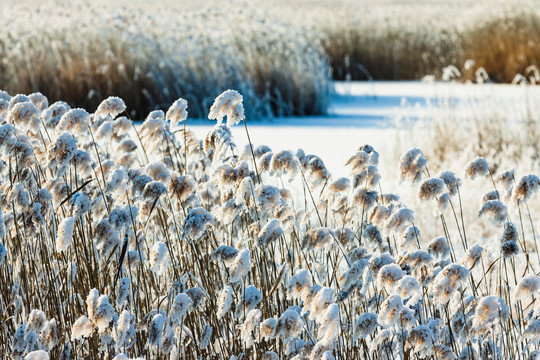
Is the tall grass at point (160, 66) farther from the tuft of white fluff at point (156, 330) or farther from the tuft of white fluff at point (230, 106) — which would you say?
the tuft of white fluff at point (156, 330)

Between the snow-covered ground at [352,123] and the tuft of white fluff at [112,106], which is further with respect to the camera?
the snow-covered ground at [352,123]

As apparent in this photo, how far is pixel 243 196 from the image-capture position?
1.80m

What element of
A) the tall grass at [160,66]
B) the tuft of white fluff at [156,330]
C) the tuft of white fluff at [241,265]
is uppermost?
the tuft of white fluff at [241,265]

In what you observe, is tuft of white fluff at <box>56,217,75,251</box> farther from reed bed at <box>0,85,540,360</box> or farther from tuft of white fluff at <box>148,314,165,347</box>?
tuft of white fluff at <box>148,314,165,347</box>

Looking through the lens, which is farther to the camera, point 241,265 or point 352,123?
point 352,123

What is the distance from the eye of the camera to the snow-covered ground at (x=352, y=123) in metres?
6.29

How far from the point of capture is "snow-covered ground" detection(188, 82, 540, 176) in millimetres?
6289

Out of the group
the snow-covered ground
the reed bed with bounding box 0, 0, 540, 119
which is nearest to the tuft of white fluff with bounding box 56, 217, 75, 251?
the snow-covered ground

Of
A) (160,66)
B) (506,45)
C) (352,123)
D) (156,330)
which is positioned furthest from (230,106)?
(506,45)

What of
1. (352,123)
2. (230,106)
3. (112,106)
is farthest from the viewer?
(352,123)

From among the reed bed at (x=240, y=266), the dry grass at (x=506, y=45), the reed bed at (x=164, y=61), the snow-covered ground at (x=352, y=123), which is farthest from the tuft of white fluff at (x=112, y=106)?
the dry grass at (x=506, y=45)

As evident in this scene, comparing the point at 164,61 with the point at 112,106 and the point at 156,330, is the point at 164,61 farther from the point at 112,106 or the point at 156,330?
the point at 156,330

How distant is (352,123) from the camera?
26.5 feet

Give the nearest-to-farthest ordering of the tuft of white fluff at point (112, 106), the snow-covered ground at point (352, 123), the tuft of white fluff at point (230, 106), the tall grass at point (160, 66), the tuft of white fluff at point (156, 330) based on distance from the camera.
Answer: the tuft of white fluff at point (156, 330) < the tuft of white fluff at point (230, 106) < the tuft of white fluff at point (112, 106) < the snow-covered ground at point (352, 123) < the tall grass at point (160, 66)
